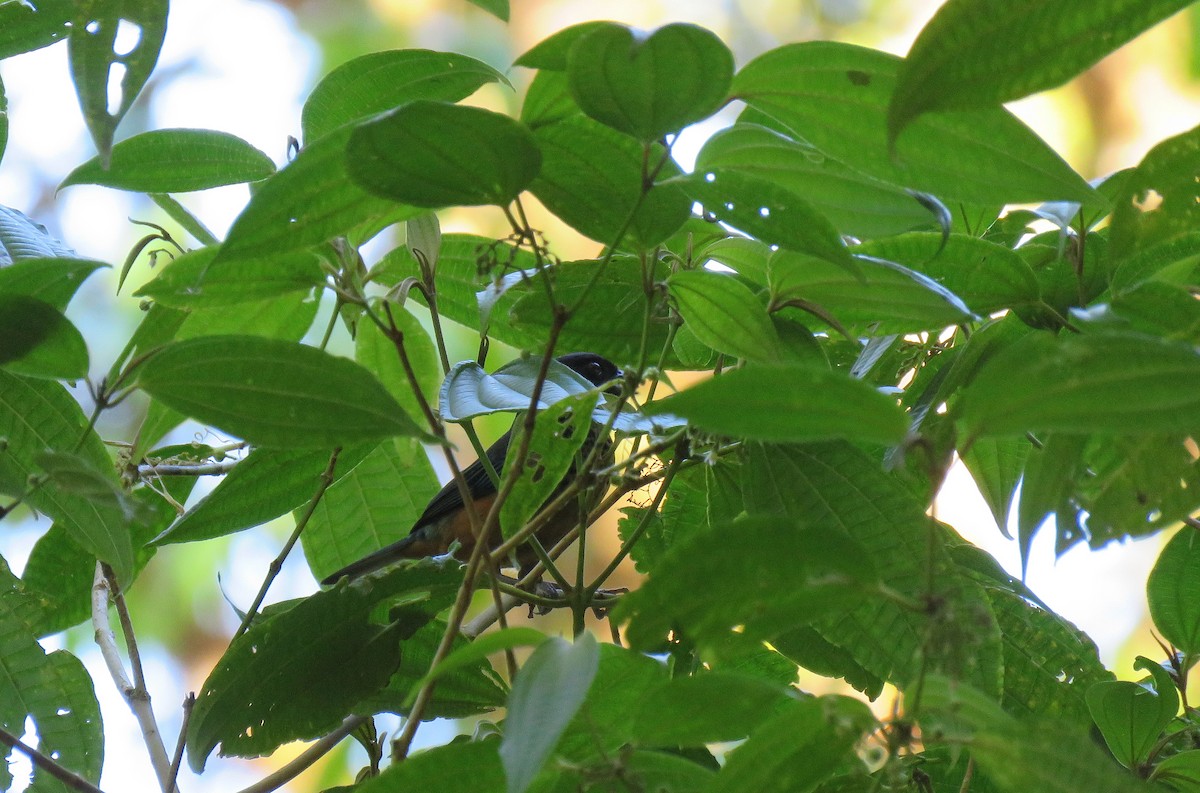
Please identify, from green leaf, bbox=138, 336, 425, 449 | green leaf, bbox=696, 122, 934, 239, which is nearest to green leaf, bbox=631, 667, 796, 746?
green leaf, bbox=138, 336, 425, 449

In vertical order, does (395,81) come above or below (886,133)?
above

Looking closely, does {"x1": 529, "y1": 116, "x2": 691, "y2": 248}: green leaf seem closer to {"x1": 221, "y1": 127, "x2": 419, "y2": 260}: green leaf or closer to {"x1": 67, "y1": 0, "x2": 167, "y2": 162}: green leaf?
{"x1": 221, "y1": 127, "x2": 419, "y2": 260}: green leaf

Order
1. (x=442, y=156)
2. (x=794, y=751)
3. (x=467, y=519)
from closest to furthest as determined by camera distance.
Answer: (x=794, y=751) → (x=442, y=156) → (x=467, y=519)

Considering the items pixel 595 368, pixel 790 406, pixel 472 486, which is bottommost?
pixel 790 406

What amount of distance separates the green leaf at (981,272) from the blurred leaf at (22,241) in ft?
3.34

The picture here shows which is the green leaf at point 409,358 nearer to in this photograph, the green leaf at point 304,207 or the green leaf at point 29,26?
the green leaf at point 304,207

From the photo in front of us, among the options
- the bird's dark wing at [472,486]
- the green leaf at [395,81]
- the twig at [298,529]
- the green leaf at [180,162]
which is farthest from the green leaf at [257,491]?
the bird's dark wing at [472,486]

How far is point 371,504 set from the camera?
1704mm

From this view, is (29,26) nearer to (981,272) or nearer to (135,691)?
(135,691)

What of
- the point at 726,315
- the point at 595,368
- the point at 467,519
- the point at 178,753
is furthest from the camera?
the point at 595,368

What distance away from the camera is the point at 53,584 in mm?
1519

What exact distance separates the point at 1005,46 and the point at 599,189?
1.23 ft

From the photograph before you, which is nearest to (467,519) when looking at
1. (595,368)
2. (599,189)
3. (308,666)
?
(595,368)

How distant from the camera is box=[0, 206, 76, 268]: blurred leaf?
4.18 ft
